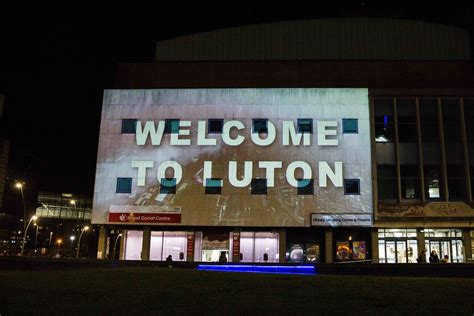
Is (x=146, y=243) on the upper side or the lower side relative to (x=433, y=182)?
lower

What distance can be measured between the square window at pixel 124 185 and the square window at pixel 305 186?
15065 mm

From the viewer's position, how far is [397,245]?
4394cm

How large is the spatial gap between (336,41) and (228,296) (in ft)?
130

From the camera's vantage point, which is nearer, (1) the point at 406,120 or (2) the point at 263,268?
(2) the point at 263,268

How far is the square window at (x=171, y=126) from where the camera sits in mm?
46344

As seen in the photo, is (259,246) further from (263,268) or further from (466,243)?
(263,268)

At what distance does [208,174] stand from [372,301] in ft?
109

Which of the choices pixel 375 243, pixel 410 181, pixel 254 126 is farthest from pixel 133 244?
pixel 410 181

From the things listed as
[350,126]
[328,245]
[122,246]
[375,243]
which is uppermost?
[350,126]

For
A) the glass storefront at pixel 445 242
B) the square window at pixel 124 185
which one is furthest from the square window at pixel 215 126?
the glass storefront at pixel 445 242

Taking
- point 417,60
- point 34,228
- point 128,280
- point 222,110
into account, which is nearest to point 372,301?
point 128,280

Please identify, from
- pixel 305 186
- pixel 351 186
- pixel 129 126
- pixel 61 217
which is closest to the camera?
pixel 351 186

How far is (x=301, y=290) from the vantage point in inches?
580

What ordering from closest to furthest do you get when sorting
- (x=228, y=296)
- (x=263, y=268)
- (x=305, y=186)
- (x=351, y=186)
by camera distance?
(x=228, y=296) < (x=263, y=268) < (x=351, y=186) < (x=305, y=186)
